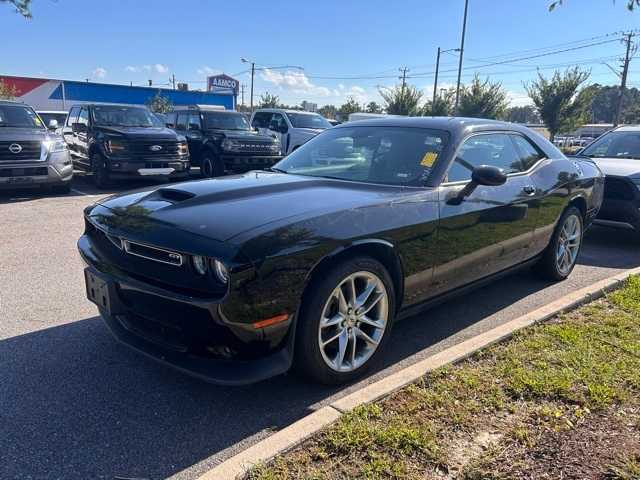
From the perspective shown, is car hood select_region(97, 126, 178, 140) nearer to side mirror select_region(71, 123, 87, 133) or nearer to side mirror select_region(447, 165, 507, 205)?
side mirror select_region(71, 123, 87, 133)

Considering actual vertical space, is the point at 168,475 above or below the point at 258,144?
below

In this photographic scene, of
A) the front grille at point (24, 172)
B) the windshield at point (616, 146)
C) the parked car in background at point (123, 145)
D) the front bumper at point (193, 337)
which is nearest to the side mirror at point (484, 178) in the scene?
the front bumper at point (193, 337)

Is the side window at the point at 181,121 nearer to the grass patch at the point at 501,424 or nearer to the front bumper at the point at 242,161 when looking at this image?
the front bumper at the point at 242,161

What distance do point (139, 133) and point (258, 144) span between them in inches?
114

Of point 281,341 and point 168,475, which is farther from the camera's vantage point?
point 281,341

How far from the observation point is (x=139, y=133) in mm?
10781

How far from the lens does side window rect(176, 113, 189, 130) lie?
13.9 meters

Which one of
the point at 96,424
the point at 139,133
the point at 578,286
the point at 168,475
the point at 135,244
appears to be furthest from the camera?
the point at 139,133

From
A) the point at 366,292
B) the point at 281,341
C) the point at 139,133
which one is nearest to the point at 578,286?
the point at 366,292

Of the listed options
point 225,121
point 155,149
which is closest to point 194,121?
point 225,121

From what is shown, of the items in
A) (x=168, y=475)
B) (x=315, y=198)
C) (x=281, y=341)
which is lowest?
(x=168, y=475)

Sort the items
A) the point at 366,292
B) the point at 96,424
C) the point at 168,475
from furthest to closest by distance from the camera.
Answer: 1. the point at 366,292
2. the point at 96,424
3. the point at 168,475

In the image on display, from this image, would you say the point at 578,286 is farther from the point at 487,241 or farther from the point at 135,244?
the point at 135,244

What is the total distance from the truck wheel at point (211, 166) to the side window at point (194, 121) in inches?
41.1
